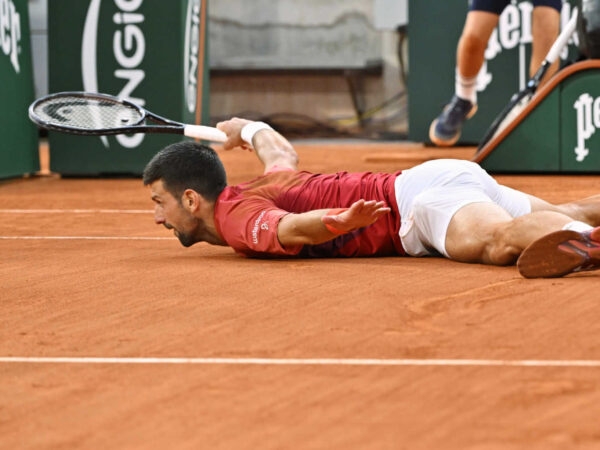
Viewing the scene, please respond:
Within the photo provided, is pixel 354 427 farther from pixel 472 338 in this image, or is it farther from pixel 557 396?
pixel 472 338

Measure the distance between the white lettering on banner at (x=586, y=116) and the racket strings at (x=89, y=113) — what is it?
322 centimetres

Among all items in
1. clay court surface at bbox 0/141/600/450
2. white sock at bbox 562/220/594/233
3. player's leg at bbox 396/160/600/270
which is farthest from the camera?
player's leg at bbox 396/160/600/270

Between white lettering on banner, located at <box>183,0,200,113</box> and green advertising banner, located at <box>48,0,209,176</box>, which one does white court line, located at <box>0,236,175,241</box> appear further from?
white lettering on banner, located at <box>183,0,200,113</box>

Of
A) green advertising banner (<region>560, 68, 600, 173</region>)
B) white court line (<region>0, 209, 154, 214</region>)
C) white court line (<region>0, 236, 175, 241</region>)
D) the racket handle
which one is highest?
the racket handle

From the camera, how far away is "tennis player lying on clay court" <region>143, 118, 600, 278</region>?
3.73 meters

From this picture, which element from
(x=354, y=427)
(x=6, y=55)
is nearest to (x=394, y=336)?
(x=354, y=427)

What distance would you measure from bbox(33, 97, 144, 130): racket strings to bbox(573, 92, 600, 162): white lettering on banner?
3.22 metres

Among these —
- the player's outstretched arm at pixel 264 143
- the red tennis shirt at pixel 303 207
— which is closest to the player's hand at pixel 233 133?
the player's outstretched arm at pixel 264 143

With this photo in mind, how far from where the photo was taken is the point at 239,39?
14.3 metres

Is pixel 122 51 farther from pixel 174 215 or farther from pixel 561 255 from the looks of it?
pixel 561 255

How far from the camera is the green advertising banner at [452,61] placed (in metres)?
10.5

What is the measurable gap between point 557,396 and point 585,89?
542cm

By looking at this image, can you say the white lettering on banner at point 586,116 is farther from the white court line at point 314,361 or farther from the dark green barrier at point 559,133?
the white court line at point 314,361

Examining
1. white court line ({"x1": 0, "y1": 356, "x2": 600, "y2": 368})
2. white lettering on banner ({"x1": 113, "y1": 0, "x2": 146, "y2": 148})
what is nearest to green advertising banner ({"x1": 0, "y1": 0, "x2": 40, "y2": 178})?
white lettering on banner ({"x1": 113, "y1": 0, "x2": 146, "y2": 148})
